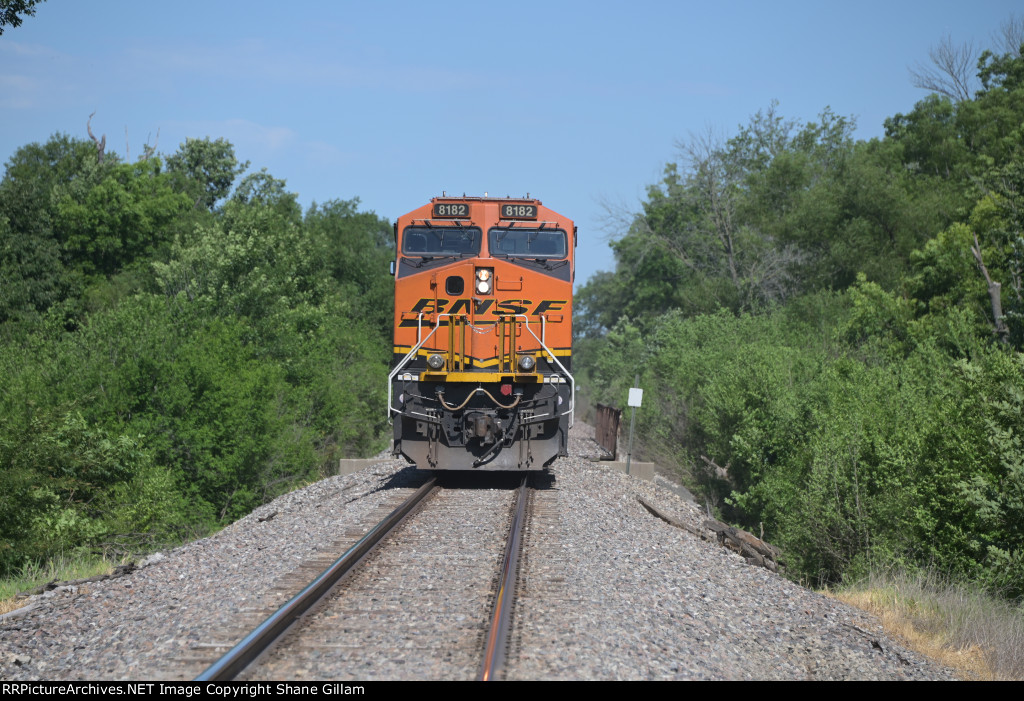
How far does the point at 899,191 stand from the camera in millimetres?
36469

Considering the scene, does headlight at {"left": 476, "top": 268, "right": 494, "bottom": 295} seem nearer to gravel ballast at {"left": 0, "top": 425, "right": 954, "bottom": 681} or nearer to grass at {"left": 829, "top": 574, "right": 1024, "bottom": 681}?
gravel ballast at {"left": 0, "top": 425, "right": 954, "bottom": 681}

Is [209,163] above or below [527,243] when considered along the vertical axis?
above

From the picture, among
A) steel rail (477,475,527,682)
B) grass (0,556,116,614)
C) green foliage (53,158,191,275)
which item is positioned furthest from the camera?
green foliage (53,158,191,275)

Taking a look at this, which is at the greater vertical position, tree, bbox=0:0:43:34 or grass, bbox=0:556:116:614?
tree, bbox=0:0:43:34

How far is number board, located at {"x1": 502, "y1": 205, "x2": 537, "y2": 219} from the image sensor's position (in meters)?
14.5

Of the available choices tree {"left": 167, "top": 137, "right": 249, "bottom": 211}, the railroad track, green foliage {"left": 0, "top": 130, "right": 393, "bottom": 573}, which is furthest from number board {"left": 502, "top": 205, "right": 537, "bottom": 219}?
tree {"left": 167, "top": 137, "right": 249, "bottom": 211}

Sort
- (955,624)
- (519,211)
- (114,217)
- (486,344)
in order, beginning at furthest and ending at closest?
(114,217) < (519,211) < (486,344) < (955,624)

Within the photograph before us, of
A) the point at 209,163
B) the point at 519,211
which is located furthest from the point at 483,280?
the point at 209,163

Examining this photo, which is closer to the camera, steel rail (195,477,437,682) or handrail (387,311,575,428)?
steel rail (195,477,437,682)

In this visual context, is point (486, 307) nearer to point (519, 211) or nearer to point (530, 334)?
point (530, 334)

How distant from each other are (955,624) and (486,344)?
778 centimetres

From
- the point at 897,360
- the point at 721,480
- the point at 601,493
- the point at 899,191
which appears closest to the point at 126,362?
the point at 601,493

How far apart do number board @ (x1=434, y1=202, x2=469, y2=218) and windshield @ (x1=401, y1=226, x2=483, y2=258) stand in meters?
0.22

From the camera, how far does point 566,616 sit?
23.3 feet
